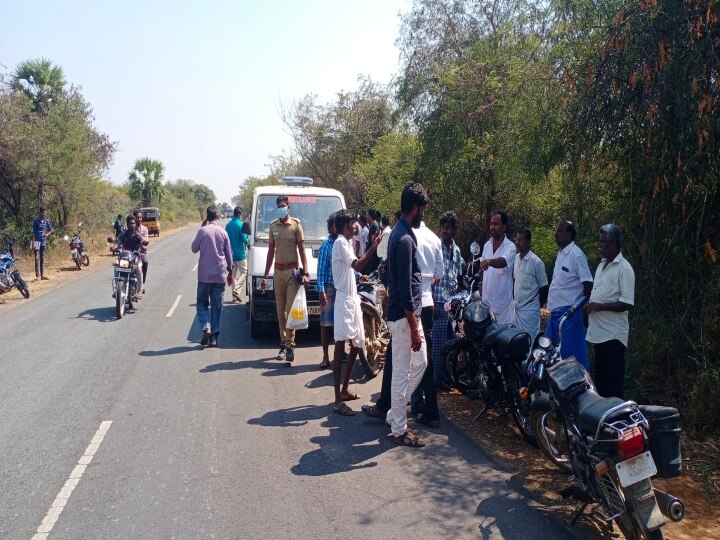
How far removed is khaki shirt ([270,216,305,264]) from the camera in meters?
8.66

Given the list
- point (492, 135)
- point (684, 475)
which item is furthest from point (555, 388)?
point (492, 135)

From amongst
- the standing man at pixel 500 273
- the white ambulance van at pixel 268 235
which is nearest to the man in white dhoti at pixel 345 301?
the standing man at pixel 500 273

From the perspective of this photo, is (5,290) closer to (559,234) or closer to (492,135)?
(492,135)

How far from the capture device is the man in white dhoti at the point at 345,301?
6633 millimetres

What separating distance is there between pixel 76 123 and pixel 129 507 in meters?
23.8

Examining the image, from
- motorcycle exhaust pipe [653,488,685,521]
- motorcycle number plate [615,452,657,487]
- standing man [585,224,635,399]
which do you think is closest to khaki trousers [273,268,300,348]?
standing man [585,224,635,399]

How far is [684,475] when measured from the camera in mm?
4953

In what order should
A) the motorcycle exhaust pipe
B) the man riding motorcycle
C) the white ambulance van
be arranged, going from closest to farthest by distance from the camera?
the motorcycle exhaust pipe
the white ambulance van
the man riding motorcycle

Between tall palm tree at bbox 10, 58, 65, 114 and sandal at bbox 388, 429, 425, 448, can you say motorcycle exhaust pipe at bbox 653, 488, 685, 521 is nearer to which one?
sandal at bbox 388, 429, 425, 448

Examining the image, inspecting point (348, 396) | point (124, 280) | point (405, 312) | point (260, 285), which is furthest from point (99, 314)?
point (405, 312)

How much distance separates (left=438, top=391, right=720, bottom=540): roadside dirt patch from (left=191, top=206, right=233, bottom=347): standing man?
14.0 ft

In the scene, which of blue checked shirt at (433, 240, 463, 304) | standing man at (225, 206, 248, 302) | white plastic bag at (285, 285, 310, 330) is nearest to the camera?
blue checked shirt at (433, 240, 463, 304)

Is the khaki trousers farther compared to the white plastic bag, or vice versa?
the khaki trousers

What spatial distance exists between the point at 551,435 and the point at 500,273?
2.47 metres
